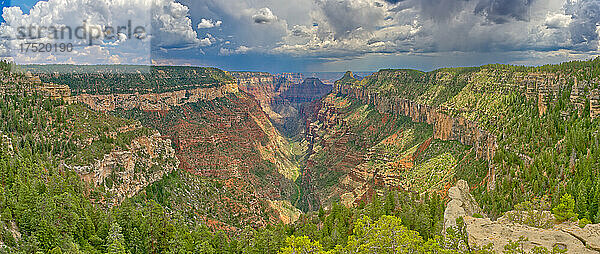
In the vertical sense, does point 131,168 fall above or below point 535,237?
below

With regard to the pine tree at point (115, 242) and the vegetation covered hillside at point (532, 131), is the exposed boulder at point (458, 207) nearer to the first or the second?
the vegetation covered hillside at point (532, 131)

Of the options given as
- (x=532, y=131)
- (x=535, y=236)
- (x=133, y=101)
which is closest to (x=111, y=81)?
(x=133, y=101)

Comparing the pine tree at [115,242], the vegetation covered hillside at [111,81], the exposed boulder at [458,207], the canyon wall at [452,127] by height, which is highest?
the vegetation covered hillside at [111,81]

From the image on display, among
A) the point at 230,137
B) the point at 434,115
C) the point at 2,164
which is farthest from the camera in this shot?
the point at 230,137

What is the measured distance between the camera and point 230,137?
172m

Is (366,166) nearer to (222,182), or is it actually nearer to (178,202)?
(222,182)

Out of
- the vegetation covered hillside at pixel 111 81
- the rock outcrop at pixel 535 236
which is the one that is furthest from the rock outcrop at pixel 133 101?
the rock outcrop at pixel 535 236

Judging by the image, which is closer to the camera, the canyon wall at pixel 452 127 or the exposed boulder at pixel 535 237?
the exposed boulder at pixel 535 237

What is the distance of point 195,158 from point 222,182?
79.8 ft

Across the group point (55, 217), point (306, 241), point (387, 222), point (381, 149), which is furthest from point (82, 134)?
point (381, 149)

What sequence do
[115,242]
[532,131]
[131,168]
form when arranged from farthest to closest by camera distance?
[532,131] → [131,168] → [115,242]

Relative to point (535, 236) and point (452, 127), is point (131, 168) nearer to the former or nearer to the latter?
point (535, 236)

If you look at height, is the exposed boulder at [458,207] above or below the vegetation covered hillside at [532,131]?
below

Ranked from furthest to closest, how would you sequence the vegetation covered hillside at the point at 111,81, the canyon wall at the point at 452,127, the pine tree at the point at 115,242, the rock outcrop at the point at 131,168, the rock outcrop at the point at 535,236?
1. the vegetation covered hillside at the point at 111,81
2. the canyon wall at the point at 452,127
3. the rock outcrop at the point at 131,168
4. the pine tree at the point at 115,242
5. the rock outcrop at the point at 535,236
